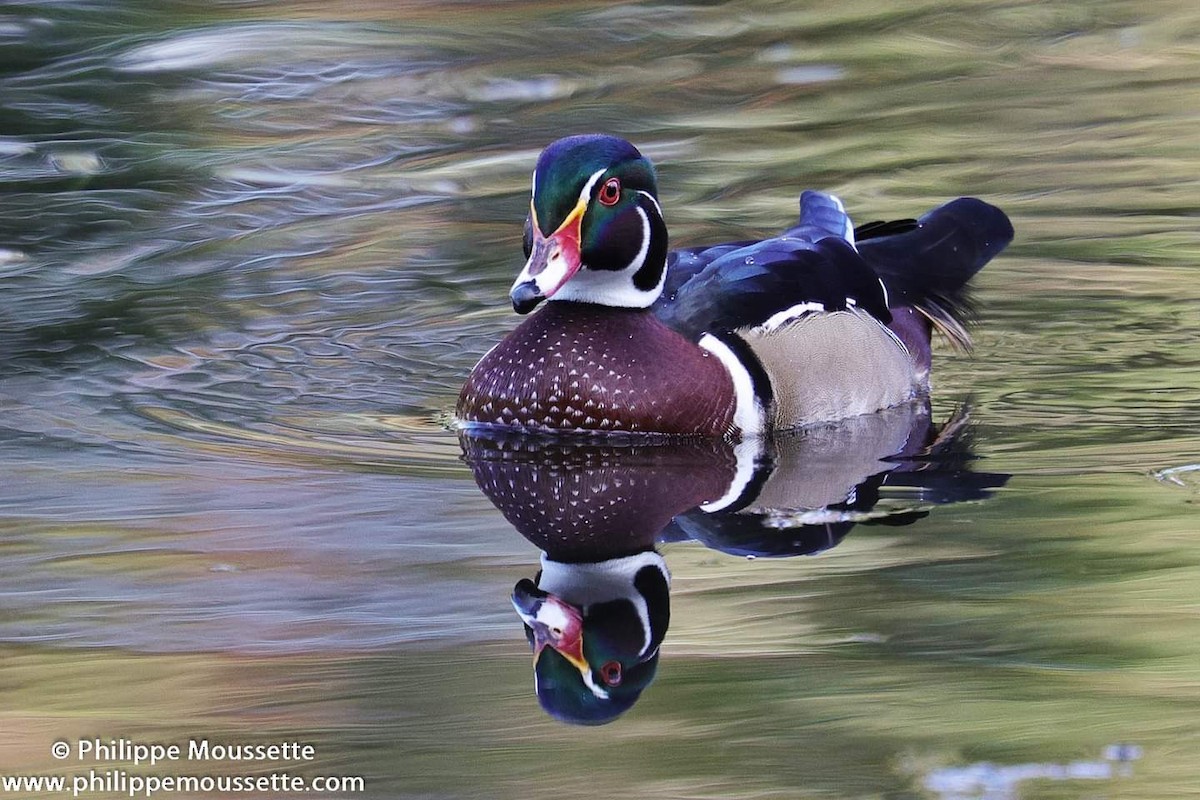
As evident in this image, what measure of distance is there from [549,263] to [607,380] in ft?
1.53

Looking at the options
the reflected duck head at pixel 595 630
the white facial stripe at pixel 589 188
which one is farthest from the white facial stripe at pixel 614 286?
the reflected duck head at pixel 595 630

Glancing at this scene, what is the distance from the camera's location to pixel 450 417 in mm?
7477

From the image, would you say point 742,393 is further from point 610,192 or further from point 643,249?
point 610,192

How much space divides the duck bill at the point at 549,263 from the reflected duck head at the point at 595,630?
3.81 ft

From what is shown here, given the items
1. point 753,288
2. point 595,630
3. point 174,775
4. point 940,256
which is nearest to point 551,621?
→ point 595,630

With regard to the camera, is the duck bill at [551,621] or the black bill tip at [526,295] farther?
the black bill tip at [526,295]

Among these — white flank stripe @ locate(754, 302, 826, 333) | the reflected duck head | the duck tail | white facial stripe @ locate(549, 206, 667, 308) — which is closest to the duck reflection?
the reflected duck head

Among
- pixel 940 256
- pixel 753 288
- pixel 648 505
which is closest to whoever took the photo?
pixel 648 505

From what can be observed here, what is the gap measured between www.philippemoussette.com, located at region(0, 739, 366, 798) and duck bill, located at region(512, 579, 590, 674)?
2.43 feet

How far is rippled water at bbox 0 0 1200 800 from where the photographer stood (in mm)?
4602

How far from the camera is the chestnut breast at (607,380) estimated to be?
23.0 ft

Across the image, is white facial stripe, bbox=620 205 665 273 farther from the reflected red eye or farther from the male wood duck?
the reflected red eye

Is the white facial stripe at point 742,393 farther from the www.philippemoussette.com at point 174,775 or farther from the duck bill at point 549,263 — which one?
the www.philippemoussette.com at point 174,775

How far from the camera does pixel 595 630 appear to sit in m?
5.12
